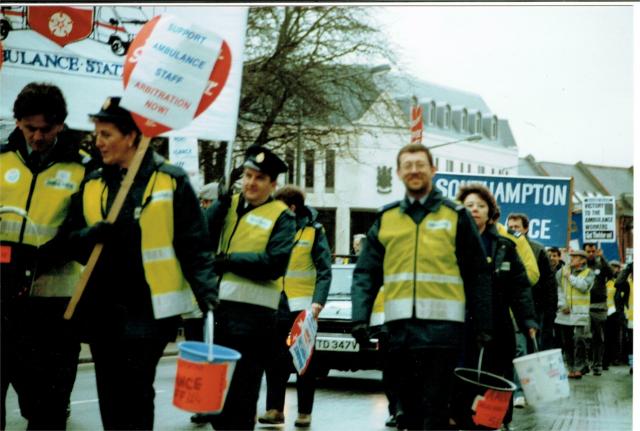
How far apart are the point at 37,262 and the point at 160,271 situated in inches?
41.3

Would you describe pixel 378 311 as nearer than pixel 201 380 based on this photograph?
No

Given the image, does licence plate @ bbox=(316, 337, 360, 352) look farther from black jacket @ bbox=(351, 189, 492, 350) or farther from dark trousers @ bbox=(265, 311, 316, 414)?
black jacket @ bbox=(351, 189, 492, 350)

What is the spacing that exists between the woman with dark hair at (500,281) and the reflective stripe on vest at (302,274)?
184cm

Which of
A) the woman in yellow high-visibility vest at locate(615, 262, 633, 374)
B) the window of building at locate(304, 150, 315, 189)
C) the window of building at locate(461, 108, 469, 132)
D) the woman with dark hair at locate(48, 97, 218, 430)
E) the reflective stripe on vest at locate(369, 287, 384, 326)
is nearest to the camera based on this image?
the woman with dark hair at locate(48, 97, 218, 430)

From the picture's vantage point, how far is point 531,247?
36.0 feet

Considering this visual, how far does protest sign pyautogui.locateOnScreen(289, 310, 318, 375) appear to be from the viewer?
30.5 ft

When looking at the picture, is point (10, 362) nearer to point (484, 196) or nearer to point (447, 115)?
point (484, 196)

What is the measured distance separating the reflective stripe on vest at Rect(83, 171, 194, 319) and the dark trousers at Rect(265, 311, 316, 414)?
3.42 m

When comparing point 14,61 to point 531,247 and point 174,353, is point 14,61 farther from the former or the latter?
point 174,353

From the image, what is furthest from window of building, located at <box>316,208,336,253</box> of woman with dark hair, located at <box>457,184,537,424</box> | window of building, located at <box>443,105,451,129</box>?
woman with dark hair, located at <box>457,184,537,424</box>

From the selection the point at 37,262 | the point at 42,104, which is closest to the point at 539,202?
the point at 42,104

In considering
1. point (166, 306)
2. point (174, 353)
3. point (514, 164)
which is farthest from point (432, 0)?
point (514, 164)

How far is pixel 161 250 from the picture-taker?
20.8 feet

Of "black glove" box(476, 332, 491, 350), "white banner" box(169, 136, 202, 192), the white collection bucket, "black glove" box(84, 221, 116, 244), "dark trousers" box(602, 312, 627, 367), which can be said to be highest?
"white banner" box(169, 136, 202, 192)
